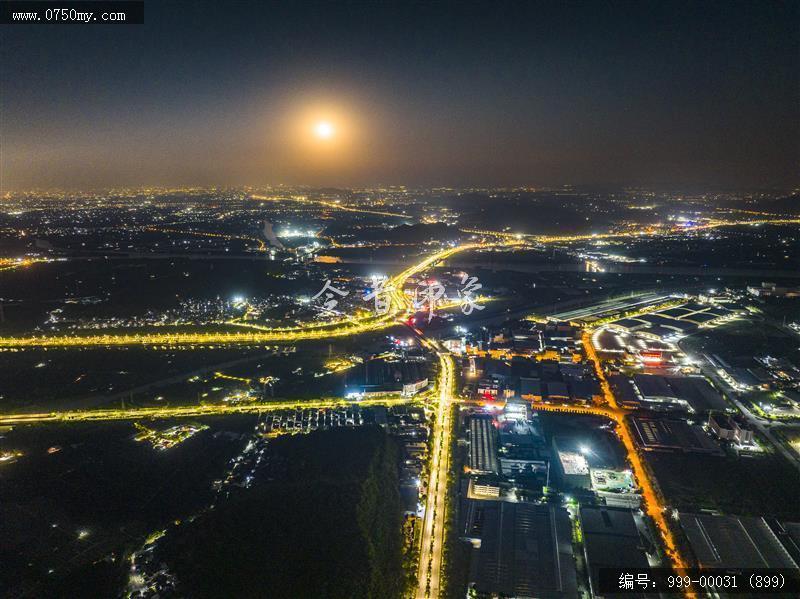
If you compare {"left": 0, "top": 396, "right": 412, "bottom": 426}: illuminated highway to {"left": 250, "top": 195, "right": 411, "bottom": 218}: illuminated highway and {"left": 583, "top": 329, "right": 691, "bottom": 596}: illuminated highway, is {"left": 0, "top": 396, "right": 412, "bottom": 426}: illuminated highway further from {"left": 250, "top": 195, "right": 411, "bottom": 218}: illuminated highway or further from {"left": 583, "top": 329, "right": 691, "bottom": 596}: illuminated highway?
{"left": 250, "top": 195, "right": 411, "bottom": 218}: illuminated highway

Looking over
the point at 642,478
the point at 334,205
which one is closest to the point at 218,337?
the point at 642,478

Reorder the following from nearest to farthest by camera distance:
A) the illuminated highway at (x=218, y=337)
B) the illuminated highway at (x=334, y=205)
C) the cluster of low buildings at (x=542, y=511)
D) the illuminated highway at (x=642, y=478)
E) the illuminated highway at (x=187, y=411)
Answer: the cluster of low buildings at (x=542, y=511), the illuminated highway at (x=642, y=478), the illuminated highway at (x=187, y=411), the illuminated highway at (x=218, y=337), the illuminated highway at (x=334, y=205)

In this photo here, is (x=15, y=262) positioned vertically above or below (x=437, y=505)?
above

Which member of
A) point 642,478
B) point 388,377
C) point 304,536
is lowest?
point 304,536

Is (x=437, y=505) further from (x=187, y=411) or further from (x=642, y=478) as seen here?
(x=187, y=411)

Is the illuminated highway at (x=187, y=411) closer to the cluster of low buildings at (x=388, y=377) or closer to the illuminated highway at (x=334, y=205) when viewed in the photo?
the cluster of low buildings at (x=388, y=377)

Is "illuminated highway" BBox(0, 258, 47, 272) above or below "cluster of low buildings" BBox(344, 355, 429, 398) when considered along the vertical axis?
below

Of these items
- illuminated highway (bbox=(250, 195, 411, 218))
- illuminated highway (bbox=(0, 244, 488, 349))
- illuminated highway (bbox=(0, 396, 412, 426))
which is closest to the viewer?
illuminated highway (bbox=(0, 396, 412, 426))

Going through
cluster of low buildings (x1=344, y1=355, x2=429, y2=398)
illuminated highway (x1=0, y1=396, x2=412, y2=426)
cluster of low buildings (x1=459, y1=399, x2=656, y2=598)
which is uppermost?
→ cluster of low buildings (x1=344, y1=355, x2=429, y2=398)

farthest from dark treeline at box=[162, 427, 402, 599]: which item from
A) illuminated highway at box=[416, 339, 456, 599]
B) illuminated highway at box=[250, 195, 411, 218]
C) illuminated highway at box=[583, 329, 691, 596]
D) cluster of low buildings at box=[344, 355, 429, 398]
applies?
illuminated highway at box=[250, 195, 411, 218]

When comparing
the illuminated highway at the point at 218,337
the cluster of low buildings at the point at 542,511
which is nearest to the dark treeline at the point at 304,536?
the cluster of low buildings at the point at 542,511

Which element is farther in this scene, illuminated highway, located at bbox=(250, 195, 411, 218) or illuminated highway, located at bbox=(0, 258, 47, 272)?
illuminated highway, located at bbox=(250, 195, 411, 218)

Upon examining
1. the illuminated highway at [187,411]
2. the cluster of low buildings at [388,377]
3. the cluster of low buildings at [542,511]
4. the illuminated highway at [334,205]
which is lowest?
the illuminated highway at [187,411]

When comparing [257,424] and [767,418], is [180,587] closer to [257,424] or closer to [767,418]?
[257,424]
